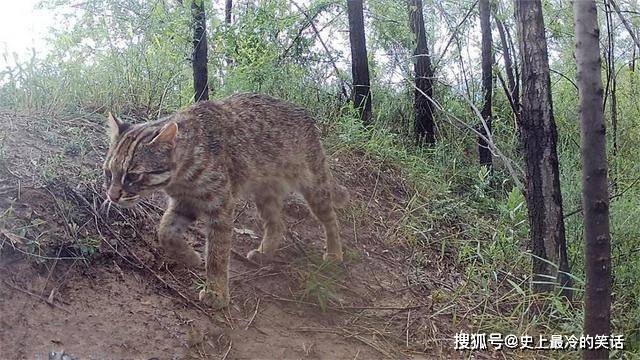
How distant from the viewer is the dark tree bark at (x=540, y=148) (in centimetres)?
492

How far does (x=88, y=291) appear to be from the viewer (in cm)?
370

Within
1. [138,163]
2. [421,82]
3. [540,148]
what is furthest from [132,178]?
[421,82]

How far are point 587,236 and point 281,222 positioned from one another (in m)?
2.41

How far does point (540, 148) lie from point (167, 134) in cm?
291

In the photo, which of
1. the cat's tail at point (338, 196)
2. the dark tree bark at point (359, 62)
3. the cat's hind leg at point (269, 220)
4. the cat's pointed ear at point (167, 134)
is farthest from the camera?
the dark tree bark at point (359, 62)

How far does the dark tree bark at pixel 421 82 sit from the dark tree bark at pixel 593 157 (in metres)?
4.98

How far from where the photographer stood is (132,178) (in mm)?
3775

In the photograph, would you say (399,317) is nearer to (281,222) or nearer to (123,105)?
(281,222)

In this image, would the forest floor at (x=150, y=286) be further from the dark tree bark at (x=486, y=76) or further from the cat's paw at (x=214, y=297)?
the dark tree bark at (x=486, y=76)

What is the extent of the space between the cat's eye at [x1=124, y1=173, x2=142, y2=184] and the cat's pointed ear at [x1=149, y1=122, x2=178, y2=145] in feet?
0.70

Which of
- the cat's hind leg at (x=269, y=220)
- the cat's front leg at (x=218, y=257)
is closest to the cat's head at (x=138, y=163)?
the cat's front leg at (x=218, y=257)

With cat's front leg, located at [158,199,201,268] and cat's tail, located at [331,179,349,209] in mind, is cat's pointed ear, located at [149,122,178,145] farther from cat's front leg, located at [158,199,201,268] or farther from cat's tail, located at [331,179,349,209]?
cat's tail, located at [331,179,349,209]

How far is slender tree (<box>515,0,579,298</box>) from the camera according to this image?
16.1 ft

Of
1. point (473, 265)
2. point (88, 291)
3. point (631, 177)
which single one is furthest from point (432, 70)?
point (88, 291)
